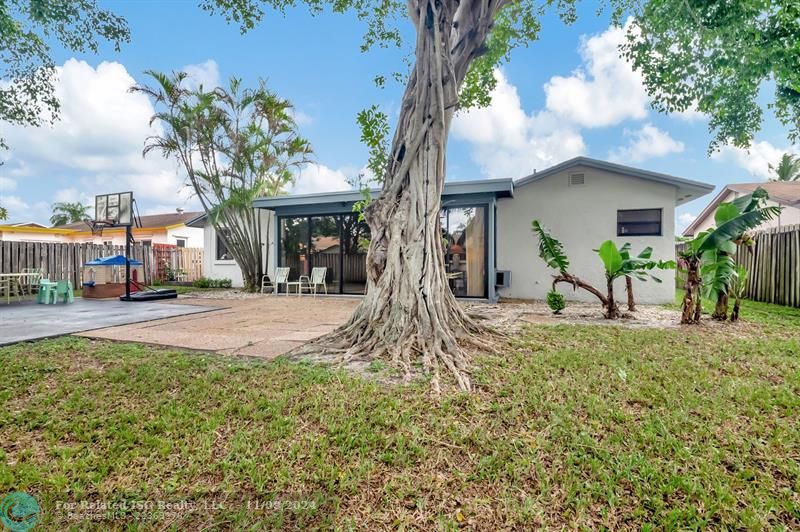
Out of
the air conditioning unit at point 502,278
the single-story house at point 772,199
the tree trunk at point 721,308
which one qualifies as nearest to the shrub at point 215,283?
the air conditioning unit at point 502,278

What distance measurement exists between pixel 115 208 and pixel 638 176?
14.2 metres

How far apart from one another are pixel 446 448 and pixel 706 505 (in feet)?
4.40

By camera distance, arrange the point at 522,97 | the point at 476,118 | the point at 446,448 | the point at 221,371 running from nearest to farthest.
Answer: the point at 446,448 < the point at 221,371 < the point at 476,118 < the point at 522,97

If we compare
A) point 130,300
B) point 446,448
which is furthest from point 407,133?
point 130,300

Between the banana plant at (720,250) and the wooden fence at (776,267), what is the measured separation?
7.43ft

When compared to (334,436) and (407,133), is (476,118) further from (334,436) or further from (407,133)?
(334,436)

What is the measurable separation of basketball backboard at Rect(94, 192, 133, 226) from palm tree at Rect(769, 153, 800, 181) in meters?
31.6

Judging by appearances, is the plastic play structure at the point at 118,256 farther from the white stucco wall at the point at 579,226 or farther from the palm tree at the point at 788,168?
the palm tree at the point at 788,168

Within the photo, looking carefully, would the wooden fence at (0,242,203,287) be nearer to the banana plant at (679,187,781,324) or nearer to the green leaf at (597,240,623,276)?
the green leaf at (597,240,623,276)

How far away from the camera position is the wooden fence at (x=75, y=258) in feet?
38.0

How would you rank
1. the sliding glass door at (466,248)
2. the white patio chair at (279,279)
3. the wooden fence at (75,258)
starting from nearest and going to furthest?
the sliding glass door at (466,248)
the wooden fence at (75,258)
the white patio chair at (279,279)

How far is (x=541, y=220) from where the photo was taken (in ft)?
33.0

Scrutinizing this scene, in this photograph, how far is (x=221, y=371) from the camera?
11.4 ft

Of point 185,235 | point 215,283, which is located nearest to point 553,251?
point 215,283
